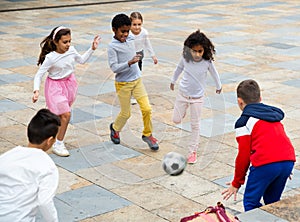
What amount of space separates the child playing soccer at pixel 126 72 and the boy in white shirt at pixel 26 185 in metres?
3.12

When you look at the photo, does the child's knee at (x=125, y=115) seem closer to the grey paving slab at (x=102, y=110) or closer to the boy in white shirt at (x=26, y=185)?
the grey paving slab at (x=102, y=110)

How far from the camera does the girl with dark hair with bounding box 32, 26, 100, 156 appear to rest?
713 cm

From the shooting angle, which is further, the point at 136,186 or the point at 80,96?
the point at 80,96

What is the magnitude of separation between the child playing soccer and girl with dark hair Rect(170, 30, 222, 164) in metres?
0.42

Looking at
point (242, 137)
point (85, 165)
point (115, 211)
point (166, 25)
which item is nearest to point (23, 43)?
point (166, 25)

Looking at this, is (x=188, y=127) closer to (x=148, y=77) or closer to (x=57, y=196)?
(x=148, y=77)

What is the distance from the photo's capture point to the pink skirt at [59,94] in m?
7.24

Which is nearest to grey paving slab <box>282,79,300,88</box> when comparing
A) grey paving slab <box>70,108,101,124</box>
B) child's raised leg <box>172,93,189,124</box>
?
grey paving slab <box>70,108,101,124</box>

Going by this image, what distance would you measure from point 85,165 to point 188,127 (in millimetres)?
1190

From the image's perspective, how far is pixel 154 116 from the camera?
8523 mm

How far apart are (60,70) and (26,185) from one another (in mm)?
3300

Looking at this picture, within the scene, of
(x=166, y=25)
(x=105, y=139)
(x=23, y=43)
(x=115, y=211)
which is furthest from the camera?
(x=166, y=25)

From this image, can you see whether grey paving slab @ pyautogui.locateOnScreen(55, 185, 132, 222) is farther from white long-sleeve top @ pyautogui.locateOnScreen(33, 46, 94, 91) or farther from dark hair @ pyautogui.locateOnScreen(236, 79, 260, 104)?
dark hair @ pyautogui.locateOnScreen(236, 79, 260, 104)

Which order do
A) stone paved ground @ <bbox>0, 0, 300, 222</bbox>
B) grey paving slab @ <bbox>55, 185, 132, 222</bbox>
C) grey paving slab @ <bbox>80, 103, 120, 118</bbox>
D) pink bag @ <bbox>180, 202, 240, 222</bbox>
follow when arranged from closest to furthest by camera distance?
pink bag @ <bbox>180, 202, 240, 222</bbox> → grey paving slab @ <bbox>55, 185, 132, 222</bbox> → stone paved ground @ <bbox>0, 0, 300, 222</bbox> → grey paving slab @ <bbox>80, 103, 120, 118</bbox>
